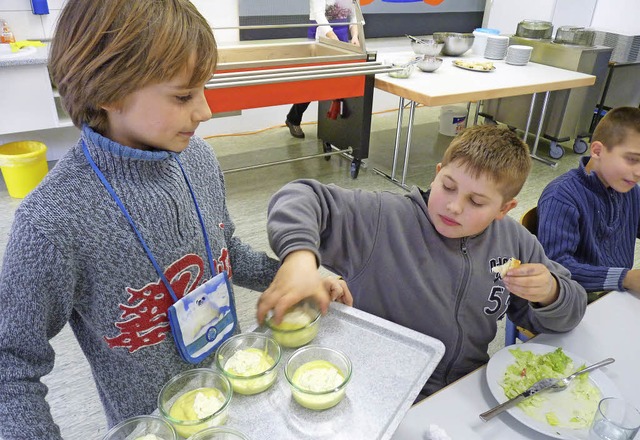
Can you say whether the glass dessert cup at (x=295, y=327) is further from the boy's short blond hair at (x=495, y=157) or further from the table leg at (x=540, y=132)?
the table leg at (x=540, y=132)

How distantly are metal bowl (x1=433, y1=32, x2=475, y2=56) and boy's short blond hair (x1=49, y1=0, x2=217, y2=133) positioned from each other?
139 inches

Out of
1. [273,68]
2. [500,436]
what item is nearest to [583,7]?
[273,68]

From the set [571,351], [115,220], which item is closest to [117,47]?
[115,220]

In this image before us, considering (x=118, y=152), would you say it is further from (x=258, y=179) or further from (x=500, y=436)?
(x=258, y=179)

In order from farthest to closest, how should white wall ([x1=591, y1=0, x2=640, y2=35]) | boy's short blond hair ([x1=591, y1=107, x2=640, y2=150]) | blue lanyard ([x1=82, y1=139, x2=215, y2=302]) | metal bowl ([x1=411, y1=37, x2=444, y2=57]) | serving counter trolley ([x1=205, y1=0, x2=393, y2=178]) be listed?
white wall ([x1=591, y1=0, x2=640, y2=35])
metal bowl ([x1=411, y1=37, x2=444, y2=57])
serving counter trolley ([x1=205, y1=0, x2=393, y2=178])
boy's short blond hair ([x1=591, y1=107, x2=640, y2=150])
blue lanyard ([x1=82, y1=139, x2=215, y2=302])

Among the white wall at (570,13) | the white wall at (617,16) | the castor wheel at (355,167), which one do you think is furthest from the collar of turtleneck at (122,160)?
the white wall at (617,16)

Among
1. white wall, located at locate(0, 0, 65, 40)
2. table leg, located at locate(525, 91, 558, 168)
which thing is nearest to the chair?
table leg, located at locate(525, 91, 558, 168)

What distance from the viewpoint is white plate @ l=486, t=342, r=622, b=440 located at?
799mm

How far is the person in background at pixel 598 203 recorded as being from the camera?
144cm

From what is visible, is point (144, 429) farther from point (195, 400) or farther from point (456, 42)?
point (456, 42)

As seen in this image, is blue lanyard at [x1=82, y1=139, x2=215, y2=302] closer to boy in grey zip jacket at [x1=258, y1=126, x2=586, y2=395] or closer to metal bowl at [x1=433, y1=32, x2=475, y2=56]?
boy in grey zip jacket at [x1=258, y1=126, x2=586, y2=395]

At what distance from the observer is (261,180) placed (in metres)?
3.45

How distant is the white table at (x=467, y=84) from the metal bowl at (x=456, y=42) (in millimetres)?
77

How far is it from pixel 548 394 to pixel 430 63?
114 inches
